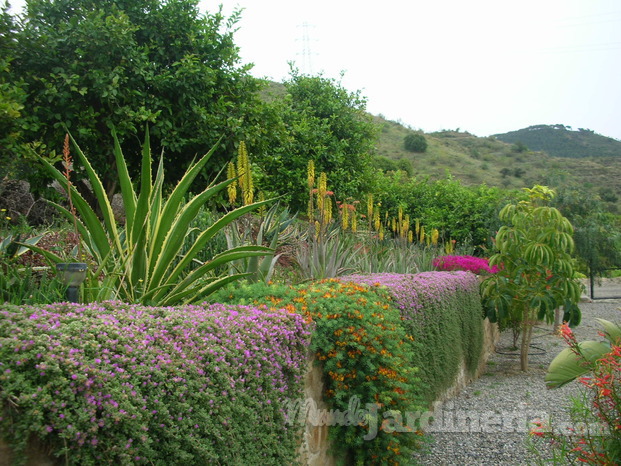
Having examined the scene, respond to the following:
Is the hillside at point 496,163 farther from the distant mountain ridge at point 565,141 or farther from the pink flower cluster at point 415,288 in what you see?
the pink flower cluster at point 415,288

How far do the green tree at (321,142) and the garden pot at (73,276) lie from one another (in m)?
7.18

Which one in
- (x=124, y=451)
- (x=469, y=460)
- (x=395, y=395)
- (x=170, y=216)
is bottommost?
(x=469, y=460)

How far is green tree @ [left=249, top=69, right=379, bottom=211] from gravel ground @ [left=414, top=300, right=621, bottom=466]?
15.8ft

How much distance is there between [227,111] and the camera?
740 centimetres

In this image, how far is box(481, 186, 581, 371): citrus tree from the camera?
21.6 feet

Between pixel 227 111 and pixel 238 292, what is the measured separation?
4487mm

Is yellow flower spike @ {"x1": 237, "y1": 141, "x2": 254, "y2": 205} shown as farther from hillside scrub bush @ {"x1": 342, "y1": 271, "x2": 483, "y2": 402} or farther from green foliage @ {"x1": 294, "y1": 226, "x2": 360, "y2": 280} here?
hillside scrub bush @ {"x1": 342, "y1": 271, "x2": 483, "y2": 402}

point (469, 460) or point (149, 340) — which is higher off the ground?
point (149, 340)

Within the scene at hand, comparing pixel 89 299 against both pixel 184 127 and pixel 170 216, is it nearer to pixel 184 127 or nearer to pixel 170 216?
pixel 170 216

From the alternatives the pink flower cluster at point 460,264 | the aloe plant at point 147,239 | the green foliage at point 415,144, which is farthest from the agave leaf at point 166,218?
the green foliage at point 415,144

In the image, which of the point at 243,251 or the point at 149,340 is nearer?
the point at 149,340

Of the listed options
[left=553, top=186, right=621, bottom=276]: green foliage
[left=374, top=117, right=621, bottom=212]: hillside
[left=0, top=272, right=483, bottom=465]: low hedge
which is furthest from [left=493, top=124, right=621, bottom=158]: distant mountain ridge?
[left=0, top=272, right=483, bottom=465]: low hedge

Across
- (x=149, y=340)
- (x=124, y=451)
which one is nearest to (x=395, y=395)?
(x=149, y=340)

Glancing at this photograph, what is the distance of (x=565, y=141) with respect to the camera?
45.9 metres
